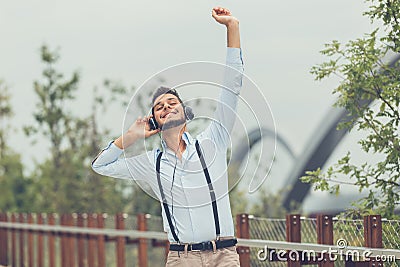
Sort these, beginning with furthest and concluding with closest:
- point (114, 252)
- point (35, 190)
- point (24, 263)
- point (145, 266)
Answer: point (35, 190) → point (24, 263) → point (114, 252) → point (145, 266)

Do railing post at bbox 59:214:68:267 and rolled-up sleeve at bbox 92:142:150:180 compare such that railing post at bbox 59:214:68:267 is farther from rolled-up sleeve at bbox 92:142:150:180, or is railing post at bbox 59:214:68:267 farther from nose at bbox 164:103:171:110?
nose at bbox 164:103:171:110

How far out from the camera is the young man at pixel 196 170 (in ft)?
20.5

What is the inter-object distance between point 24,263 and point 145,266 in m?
6.75

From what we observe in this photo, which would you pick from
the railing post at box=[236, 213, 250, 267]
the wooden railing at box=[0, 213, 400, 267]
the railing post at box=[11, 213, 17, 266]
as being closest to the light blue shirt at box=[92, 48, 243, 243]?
the wooden railing at box=[0, 213, 400, 267]

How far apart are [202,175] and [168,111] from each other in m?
0.39

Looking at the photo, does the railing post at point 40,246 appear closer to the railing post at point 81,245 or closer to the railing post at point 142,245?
the railing post at point 81,245

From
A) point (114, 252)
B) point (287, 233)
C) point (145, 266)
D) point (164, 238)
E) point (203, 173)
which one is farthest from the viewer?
point (114, 252)

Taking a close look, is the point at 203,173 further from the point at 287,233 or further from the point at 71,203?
the point at 71,203

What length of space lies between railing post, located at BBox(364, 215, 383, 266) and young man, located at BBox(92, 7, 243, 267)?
2022 millimetres

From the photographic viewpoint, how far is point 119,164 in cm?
660

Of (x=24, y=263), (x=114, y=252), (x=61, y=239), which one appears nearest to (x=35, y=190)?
(x=24, y=263)

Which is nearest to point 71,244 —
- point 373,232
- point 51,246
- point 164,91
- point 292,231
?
point 51,246

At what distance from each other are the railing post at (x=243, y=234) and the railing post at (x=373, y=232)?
7.44 feet

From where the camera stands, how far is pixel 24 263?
19812 mm
